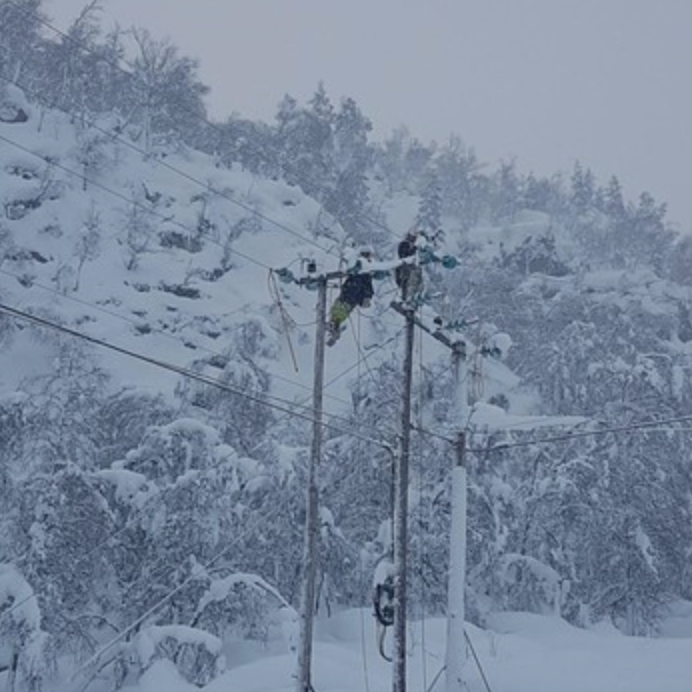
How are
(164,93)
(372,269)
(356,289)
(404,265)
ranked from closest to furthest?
(404,265)
(372,269)
(356,289)
(164,93)

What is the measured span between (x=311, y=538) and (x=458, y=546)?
9.65 ft

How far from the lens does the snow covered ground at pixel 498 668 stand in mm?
16344

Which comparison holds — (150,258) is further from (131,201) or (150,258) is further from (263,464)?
(263,464)

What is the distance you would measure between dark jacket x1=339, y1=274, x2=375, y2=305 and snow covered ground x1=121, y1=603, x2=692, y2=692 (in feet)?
21.1

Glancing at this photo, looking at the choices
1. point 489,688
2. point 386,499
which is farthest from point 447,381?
point 489,688

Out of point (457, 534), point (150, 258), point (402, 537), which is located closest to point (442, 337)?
point (457, 534)

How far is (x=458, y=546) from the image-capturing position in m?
14.8

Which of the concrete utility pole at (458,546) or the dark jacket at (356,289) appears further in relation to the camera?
the concrete utility pole at (458,546)

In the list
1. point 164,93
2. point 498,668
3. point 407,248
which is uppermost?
point 164,93

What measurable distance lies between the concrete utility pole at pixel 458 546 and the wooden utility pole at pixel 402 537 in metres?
2.00

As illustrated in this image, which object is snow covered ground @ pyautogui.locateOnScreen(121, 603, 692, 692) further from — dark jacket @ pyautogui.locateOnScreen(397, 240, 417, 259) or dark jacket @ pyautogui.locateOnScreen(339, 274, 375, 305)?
dark jacket @ pyautogui.locateOnScreen(397, 240, 417, 259)

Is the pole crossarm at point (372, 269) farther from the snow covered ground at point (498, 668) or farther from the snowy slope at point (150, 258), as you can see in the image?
the snowy slope at point (150, 258)

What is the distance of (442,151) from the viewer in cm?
11325

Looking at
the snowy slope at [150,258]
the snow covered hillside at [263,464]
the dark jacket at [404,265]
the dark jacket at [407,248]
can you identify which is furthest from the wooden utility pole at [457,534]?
the snowy slope at [150,258]
